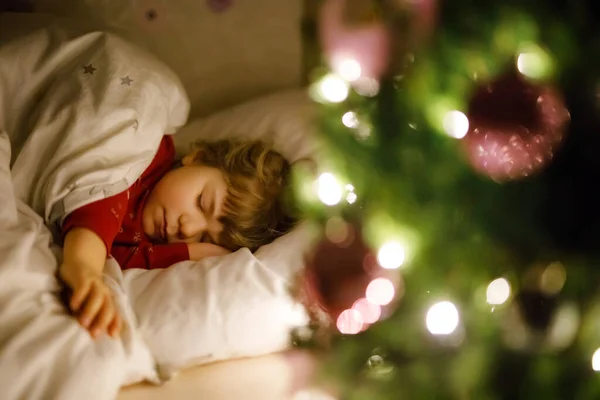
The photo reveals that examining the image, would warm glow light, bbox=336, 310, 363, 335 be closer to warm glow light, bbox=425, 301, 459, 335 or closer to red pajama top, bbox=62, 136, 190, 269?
warm glow light, bbox=425, 301, 459, 335

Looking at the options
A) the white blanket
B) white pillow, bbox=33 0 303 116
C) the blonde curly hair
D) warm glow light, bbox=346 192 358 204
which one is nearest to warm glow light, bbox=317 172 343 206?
warm glow light, bbox=346 192 358 204

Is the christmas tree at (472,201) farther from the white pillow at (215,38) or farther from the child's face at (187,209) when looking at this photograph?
the white pillow at (215,38)

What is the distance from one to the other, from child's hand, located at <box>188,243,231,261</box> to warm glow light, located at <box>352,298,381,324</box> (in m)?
0.48

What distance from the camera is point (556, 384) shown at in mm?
584

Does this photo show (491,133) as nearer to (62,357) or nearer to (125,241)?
(62,357)

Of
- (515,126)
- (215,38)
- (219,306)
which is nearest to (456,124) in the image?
(515,126)

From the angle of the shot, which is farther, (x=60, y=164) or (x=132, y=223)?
(x=132, y=223)

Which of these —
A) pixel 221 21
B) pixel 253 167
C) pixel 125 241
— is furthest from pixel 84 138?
pixel 221 21

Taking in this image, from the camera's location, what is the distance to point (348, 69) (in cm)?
68

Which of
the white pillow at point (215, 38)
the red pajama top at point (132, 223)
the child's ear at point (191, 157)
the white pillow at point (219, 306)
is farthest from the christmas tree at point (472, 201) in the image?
the white pillow at point (215, 38)

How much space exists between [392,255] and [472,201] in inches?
3.9

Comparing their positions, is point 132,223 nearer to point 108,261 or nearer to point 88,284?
point 108,261

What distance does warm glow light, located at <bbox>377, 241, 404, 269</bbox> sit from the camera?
625mm

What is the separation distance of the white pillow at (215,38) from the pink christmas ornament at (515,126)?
3.46ft
